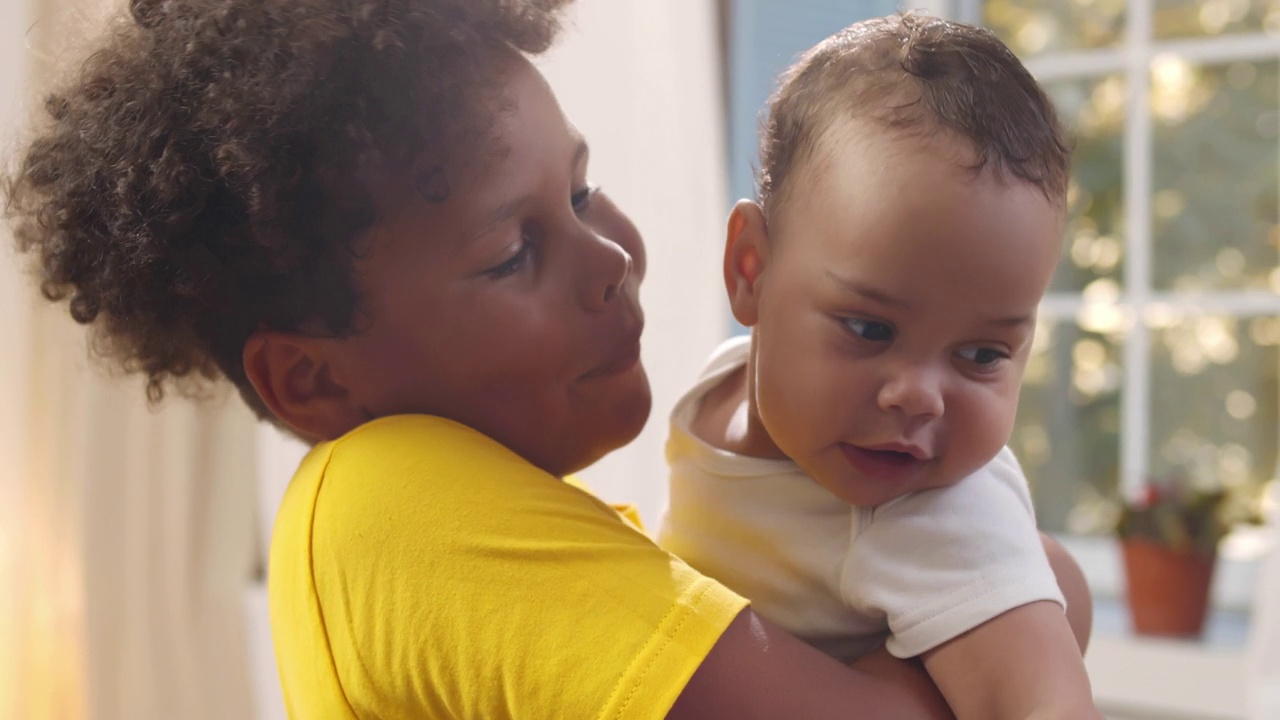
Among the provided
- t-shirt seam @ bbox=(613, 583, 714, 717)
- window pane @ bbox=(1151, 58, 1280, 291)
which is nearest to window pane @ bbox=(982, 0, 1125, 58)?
window pane @ bbox=(1151, 58, 1280, 291)

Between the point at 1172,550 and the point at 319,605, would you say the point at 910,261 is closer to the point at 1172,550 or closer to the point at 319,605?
the point at 319,605

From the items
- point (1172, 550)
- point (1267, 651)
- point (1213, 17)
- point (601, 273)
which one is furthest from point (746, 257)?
point (1213, 17)

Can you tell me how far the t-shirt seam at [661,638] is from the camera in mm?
734

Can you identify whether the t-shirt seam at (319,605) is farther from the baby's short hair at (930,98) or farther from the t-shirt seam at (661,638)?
the baby's short hair at (930,98)

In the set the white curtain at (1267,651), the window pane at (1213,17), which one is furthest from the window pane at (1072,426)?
the window pane at (1213,17)

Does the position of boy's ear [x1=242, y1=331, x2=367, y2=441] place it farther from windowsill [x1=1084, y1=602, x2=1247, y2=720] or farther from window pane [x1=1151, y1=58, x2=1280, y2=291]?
window pane [x1=1151, y1=58, x2=1280, y2=291]

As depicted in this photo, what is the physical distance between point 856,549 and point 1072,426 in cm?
201

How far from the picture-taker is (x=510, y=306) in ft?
3.01

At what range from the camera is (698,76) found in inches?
106

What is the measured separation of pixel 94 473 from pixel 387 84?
1.17m

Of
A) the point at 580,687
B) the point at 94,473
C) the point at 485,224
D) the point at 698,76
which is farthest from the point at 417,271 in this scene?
the point at 698,76

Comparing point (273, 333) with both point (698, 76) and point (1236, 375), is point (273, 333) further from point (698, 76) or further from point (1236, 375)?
point (1236, 375)

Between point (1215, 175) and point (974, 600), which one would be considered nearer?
point (974, 600)

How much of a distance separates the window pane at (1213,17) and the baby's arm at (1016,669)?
215 centimetres
